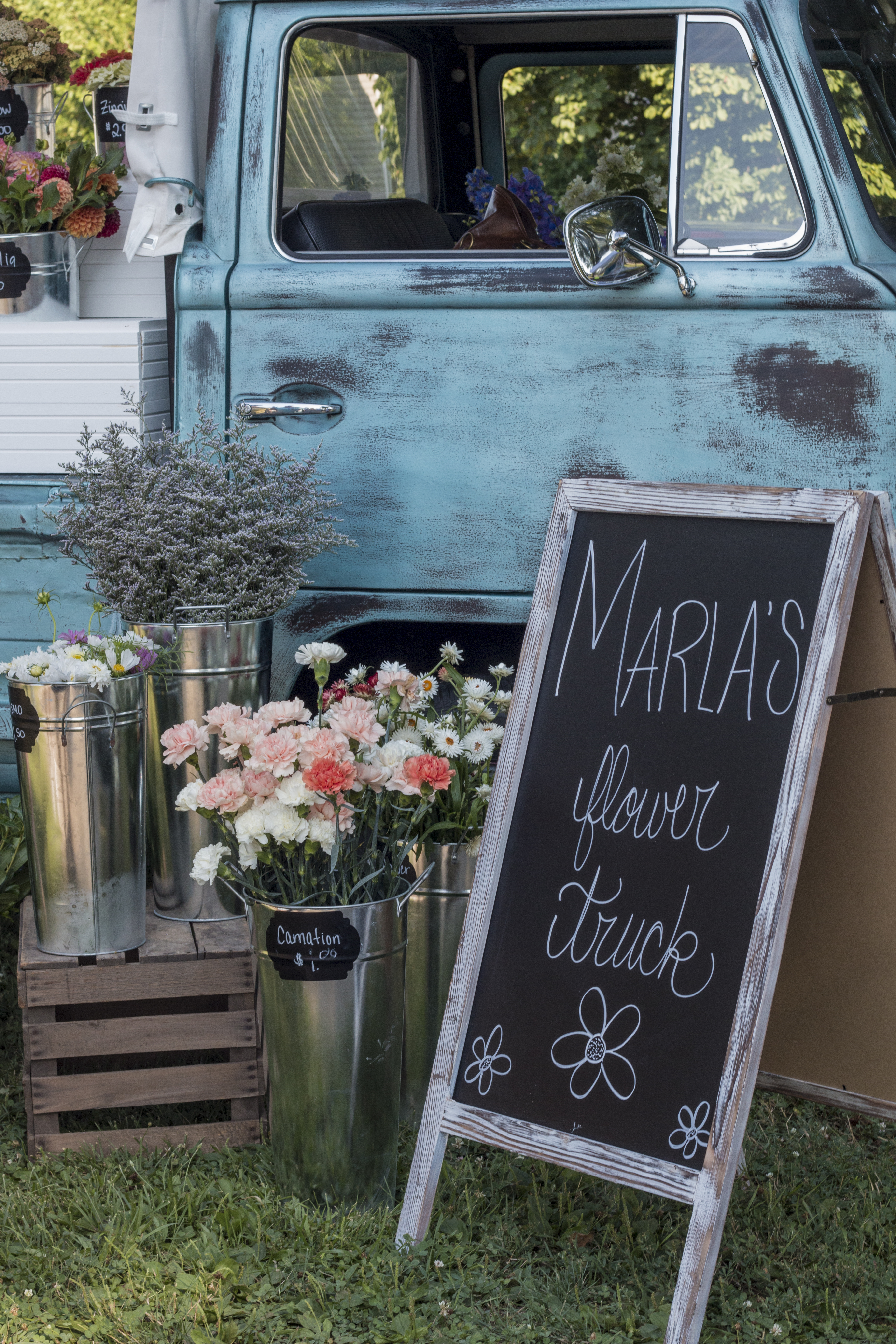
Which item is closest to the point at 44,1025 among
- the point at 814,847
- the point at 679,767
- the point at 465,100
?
the point at 679,767

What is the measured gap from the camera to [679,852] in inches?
77.7

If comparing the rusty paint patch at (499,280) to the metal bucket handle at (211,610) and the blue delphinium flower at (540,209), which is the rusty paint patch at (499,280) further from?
the blue delphinium flower at (540,209)

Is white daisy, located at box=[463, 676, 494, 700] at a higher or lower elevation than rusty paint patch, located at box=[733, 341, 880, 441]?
lower

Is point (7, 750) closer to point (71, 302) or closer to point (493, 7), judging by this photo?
point (71, 302)

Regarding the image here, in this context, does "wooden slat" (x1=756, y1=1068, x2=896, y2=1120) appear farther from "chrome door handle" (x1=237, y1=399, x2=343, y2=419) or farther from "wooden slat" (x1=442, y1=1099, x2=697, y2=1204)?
"chrome door handle" (x1=237, y1=399, x2=343, y2=419)

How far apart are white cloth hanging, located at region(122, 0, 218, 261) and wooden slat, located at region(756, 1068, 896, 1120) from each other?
2.01m

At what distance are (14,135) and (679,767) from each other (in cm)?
247

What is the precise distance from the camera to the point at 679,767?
2000mm

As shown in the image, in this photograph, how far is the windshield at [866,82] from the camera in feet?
8.48

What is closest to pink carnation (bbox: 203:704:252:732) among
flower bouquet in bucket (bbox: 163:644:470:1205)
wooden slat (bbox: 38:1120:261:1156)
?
flower bouquet in bucket (bbox: 163:644:470:1205)

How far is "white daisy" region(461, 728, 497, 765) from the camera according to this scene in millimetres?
2455

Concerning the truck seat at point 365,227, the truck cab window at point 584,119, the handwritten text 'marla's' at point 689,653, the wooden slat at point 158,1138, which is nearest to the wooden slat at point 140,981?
the wooden slat at point 158,1138

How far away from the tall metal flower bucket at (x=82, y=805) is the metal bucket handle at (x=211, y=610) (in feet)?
0.55

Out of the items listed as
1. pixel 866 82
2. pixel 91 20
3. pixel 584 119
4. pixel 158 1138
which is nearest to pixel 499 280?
pixel 866 82
